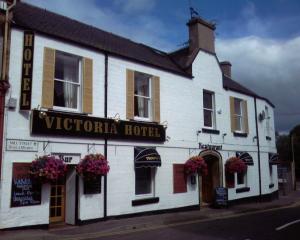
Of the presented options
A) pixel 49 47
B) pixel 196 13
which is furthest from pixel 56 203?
pixel 196 13

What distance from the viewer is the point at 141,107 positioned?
1600 cm

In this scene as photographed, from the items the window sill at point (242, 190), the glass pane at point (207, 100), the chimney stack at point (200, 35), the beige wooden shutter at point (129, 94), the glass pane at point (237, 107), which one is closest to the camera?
the beige wooden shutter at point (129, 94)

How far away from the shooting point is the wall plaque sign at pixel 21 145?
36.5ft

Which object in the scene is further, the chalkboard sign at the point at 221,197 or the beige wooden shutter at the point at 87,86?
the chalkboard sign at the point at 221,197

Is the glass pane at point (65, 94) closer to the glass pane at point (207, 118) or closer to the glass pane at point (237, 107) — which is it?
the glass pane at point (207, 118)

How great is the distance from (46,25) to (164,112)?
6250mm

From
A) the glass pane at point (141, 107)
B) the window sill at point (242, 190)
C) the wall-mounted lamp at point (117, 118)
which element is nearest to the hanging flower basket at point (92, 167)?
the wall-mounted lamp at point (117, 118)

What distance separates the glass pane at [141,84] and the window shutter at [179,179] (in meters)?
3.58

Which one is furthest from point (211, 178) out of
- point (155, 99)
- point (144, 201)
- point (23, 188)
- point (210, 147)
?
point (23, 188)

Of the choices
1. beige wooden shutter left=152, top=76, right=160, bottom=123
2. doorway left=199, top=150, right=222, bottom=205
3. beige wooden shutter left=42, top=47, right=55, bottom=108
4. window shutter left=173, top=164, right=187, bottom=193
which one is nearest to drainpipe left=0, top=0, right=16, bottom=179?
beige wooden shutter left=42, top=47, right=55, bottom=108

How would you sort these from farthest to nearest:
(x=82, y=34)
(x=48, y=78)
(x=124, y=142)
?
(x=82, y=34) → (x=124, y=142) → (x=48, y=78)

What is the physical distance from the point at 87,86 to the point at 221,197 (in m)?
9.08

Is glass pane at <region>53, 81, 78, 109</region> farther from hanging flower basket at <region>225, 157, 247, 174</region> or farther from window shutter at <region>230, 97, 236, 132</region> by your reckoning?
window shutter at <region>230, 97, 236, 132</region>

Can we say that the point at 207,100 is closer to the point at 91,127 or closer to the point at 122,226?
the point at 91,127
